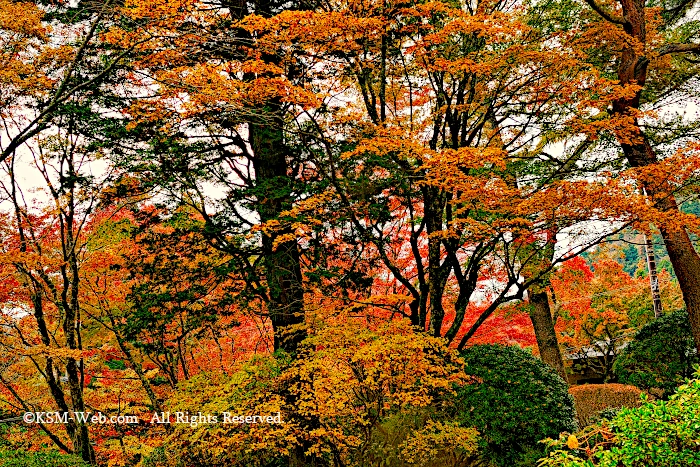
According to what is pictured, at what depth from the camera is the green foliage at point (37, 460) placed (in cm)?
496

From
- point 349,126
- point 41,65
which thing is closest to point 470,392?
point 349,126

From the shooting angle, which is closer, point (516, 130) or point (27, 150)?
point (27, 150)

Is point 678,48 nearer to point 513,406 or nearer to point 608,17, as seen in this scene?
point 608,17

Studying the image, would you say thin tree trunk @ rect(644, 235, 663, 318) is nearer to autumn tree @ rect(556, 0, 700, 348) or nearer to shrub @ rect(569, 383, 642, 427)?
shrub @ rect(569, 383, 642, 427)

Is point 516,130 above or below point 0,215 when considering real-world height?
above

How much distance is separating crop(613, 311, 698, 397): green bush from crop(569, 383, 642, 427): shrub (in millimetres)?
2042

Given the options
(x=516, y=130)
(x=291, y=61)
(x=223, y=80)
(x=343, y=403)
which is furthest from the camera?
(x=516, y=130)

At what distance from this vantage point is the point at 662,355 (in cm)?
789

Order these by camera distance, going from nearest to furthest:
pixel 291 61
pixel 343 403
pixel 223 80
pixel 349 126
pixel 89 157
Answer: pixel 343 403 < pixel 223 80 < pixel 291 61 < pixel 349 126 < pixel 89 157

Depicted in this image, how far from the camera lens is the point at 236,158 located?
860cm

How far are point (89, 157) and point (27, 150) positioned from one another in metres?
1.42

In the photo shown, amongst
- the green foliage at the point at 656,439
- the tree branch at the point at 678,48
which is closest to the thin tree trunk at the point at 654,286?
the tree branch at the point at 678,48

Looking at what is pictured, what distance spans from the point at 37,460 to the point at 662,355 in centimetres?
925

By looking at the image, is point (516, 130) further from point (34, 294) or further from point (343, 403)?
point (34, 294)
